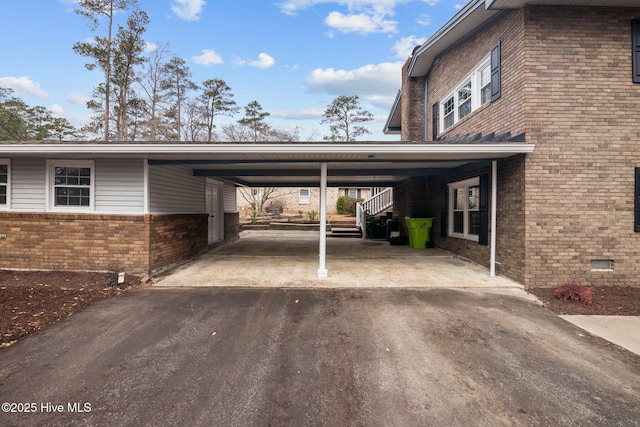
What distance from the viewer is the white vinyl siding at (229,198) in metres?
12.1

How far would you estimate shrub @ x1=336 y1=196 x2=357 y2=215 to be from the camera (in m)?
22.8

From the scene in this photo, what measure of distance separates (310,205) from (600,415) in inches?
955

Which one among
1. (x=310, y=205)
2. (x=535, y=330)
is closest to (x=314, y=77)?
(x=310, y=205)

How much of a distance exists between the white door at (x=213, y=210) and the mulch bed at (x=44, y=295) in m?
4.52

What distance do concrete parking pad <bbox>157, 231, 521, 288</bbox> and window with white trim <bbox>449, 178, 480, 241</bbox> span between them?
80 centimetres

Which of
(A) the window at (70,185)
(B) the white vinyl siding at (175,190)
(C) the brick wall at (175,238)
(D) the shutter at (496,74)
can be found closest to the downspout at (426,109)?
(D) the shutter at (496,74)

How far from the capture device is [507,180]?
622cm

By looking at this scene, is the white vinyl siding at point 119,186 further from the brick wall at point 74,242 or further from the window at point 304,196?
the window at point 304,196

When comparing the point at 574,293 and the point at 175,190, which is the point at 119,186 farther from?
the point at 574,293

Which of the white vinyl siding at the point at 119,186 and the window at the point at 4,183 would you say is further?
the window at the point at 4,183

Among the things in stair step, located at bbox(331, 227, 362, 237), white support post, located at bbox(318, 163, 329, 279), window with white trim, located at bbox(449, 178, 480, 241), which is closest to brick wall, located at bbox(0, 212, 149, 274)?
white support post, located at bbox(318, 163, 329, 279)

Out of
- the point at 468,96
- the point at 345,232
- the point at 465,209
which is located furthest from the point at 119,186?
the point at 345,232

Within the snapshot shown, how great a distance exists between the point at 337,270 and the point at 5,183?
7854mm

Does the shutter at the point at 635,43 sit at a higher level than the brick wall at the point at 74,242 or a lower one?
higher
